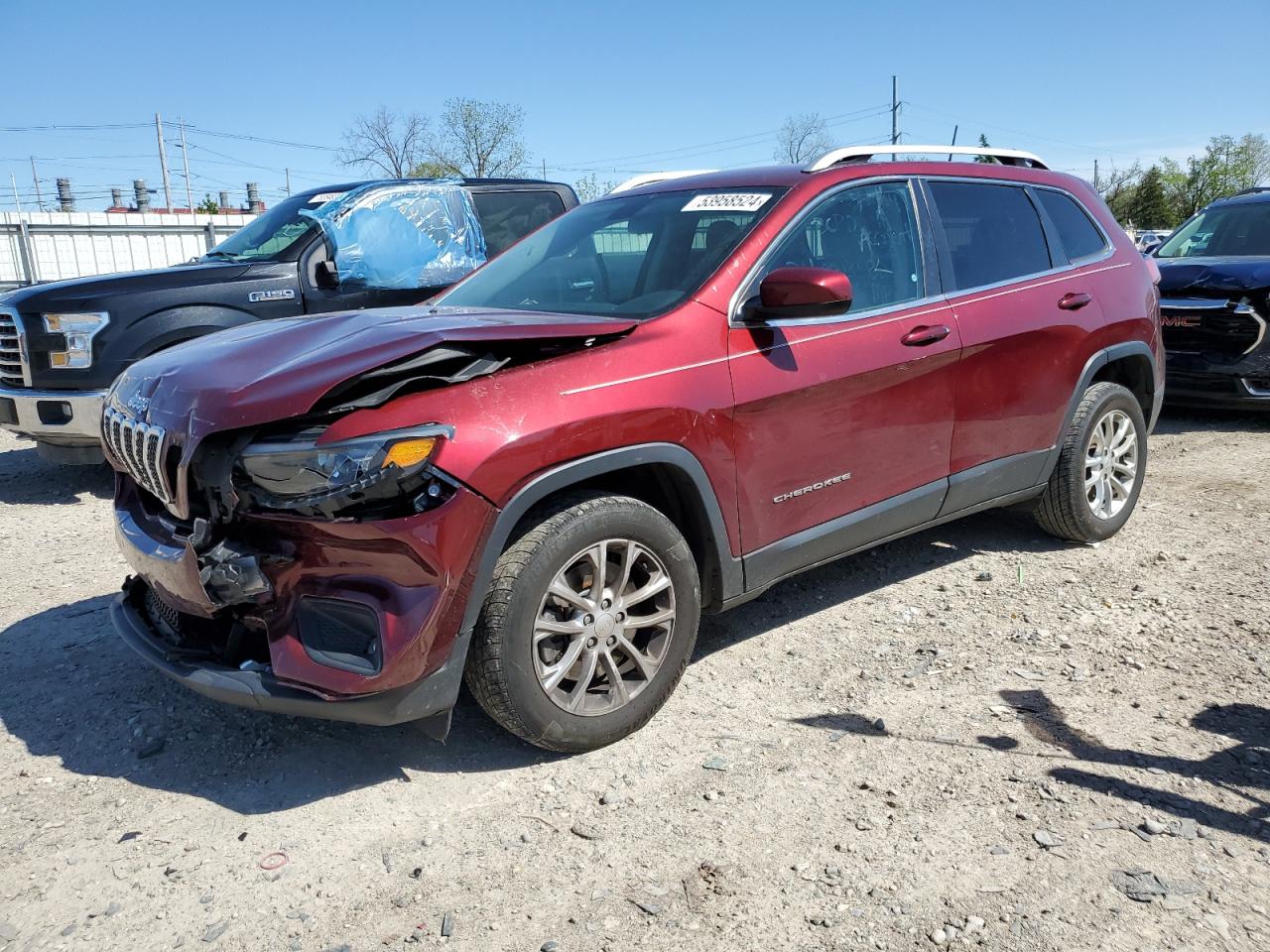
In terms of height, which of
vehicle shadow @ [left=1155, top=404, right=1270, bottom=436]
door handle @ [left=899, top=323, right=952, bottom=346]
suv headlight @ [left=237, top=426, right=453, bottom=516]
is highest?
door handle @ [left=899, top=323, right=952, bottom=346]

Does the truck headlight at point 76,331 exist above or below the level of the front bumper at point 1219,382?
above

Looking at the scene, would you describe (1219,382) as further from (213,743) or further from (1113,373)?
(213,743)

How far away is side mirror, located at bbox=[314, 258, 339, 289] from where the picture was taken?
6688mm

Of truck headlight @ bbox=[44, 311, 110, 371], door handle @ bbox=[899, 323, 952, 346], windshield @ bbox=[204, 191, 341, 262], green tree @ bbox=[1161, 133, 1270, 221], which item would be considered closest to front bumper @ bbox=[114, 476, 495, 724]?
door handle @ bbox=[899, 323, 952, 346]

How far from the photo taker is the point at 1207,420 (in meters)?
8.30

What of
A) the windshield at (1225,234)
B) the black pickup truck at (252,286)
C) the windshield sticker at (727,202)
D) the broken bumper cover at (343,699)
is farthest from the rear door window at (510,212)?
the windshield at (1225,234)

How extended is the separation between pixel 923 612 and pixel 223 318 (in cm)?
487

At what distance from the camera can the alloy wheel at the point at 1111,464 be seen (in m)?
4.86

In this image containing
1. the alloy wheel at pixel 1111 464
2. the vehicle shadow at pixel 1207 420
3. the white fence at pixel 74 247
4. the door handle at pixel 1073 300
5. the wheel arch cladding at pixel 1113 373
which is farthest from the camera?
the white fence at pixel 74 247

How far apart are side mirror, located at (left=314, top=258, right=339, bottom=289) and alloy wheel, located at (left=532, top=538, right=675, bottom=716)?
447cm

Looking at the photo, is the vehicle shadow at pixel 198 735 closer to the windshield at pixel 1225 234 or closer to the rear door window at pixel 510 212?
the rear door window at pixel 510 212

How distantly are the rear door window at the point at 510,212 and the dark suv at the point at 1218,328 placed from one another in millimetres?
4869

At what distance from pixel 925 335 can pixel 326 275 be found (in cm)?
444

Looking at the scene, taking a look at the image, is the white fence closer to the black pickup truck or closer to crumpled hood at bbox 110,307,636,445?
the black pickup truck
